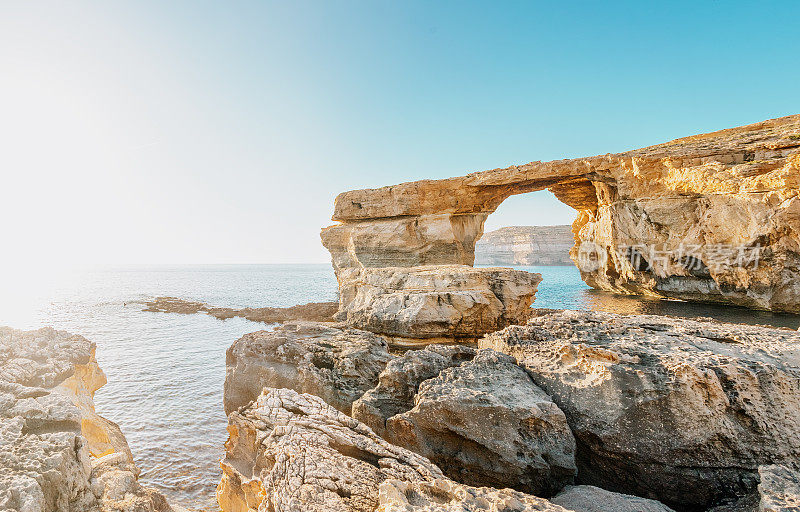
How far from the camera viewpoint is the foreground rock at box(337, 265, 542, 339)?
32.0ft

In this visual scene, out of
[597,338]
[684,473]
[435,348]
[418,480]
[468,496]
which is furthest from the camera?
[435,348]

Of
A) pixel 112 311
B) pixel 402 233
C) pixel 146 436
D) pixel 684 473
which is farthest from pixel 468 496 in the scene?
pixel 112 311

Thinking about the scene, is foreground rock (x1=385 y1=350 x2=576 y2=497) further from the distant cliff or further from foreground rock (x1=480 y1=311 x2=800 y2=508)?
the distant cliff

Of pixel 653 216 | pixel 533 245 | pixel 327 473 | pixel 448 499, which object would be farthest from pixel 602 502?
pixel 533 245

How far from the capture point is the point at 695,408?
11.9ft

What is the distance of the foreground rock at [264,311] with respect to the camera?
2073 cm

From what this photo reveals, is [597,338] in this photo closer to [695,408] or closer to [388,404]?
[695,408]

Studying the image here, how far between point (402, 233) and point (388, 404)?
20.2 meters

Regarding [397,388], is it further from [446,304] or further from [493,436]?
[446,304]

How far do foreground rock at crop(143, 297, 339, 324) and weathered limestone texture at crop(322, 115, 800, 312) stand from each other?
210 inches

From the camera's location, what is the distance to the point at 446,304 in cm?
983

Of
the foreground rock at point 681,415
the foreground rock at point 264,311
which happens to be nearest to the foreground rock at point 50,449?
the foreground rock at point 681,415

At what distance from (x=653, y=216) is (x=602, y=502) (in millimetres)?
21134

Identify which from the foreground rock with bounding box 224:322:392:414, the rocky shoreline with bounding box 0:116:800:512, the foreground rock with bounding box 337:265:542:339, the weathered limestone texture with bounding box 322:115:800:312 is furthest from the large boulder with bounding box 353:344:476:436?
the weathered limestone texture with bounding box 322:115:800:312
